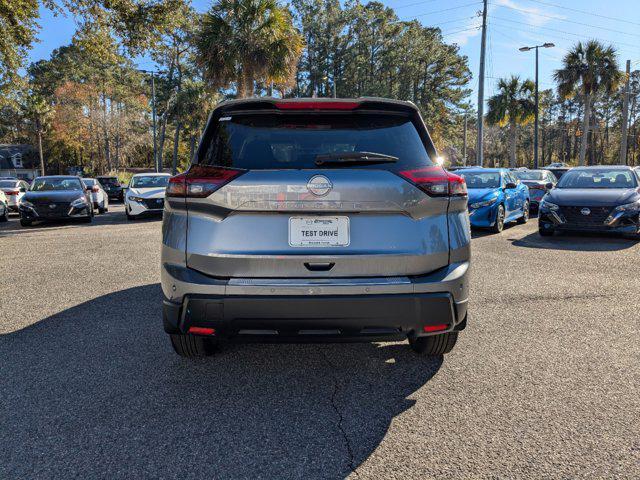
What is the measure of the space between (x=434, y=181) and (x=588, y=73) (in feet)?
150

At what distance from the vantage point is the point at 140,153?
239ft

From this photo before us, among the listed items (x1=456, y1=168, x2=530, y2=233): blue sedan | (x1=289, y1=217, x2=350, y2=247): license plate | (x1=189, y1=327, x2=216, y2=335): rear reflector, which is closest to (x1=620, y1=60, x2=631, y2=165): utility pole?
(x1=456, y1=168, x2=530, y2=233): blue sedan

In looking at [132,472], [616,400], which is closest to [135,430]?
[132,472]

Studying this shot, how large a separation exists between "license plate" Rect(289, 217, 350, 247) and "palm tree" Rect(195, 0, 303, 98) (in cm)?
2080

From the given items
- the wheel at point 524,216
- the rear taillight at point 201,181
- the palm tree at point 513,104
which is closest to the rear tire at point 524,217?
the wheel at point 524,216

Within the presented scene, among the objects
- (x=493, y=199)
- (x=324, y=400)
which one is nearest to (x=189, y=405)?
(x=324, y=400)

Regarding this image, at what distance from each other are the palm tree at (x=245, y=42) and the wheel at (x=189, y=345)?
20.3m

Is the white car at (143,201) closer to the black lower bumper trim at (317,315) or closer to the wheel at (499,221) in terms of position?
the wheel at (499,221)

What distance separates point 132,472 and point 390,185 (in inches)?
78.8

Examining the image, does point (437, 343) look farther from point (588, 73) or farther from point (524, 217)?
point (588, 73)

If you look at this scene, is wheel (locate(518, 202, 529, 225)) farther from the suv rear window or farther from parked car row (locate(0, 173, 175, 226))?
the suv rear window

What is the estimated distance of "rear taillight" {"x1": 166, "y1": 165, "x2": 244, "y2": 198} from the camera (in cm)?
288

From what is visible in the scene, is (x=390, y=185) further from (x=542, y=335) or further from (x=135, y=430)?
(x=542, y=335)

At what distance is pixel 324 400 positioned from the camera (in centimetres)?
317
